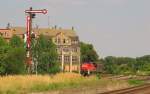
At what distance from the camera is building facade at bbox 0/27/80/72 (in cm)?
15588

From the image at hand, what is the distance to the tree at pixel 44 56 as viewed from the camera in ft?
371

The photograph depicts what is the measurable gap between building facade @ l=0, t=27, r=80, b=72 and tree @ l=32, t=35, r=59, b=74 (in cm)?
2731

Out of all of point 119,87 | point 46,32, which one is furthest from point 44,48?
point 119,87

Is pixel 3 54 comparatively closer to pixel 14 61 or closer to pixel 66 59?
pixel 14 61

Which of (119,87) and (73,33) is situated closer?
(119,87)

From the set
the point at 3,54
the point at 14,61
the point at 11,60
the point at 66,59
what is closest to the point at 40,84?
the point at 14,61

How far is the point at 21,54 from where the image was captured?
295 feet

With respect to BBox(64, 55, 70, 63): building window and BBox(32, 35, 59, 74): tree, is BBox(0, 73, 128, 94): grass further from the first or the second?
BBox(64, 55, 70, 63): building window

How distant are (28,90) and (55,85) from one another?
4672mm

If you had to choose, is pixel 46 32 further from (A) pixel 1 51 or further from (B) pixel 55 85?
(B) pixel 55 85

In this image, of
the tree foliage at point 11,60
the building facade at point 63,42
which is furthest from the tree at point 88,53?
the tree foliage at point 11,60

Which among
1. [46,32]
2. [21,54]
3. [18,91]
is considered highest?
[46,32]

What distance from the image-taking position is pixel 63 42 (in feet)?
526

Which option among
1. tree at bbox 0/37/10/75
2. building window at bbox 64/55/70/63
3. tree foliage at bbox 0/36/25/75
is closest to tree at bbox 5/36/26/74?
tree foliage at bbox 0/36/25/75
